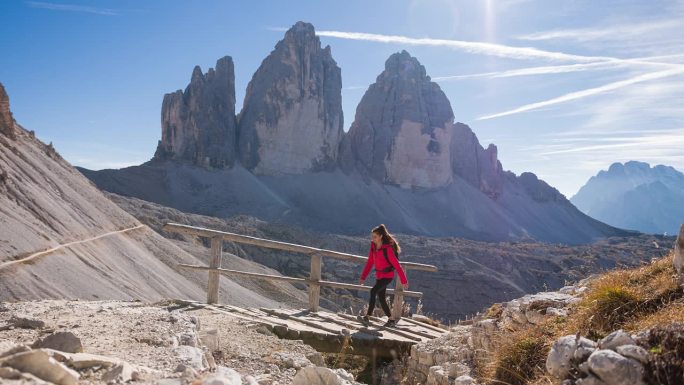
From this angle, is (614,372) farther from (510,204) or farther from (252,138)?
(510,204)

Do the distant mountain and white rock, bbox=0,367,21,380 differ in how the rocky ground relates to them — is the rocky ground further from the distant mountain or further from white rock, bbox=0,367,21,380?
Answer: the distant mountain

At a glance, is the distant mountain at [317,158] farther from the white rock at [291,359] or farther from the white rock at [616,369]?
the white rock at [616,369]

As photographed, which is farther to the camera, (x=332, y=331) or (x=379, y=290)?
(x=379, y=290)

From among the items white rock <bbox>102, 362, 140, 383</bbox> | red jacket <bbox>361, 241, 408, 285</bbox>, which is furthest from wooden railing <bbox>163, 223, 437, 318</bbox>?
white rock <bbox>102, 362, 140, 383</bbox>

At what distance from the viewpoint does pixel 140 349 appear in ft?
16.3

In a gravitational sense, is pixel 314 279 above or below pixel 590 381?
below

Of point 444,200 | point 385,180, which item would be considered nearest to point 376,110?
point 385,180

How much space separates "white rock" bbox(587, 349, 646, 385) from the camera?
3418 millimetres

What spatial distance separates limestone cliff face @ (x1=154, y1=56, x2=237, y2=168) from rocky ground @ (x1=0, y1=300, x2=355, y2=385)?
8708 centimetres

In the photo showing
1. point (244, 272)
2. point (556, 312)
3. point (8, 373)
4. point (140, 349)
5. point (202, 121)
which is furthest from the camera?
point (202, 121)

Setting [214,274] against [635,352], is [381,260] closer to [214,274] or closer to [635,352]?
[214,274]

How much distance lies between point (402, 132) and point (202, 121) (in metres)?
41.0

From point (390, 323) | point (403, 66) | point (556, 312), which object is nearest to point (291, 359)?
point (556, 312)

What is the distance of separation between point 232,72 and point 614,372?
99775mm
